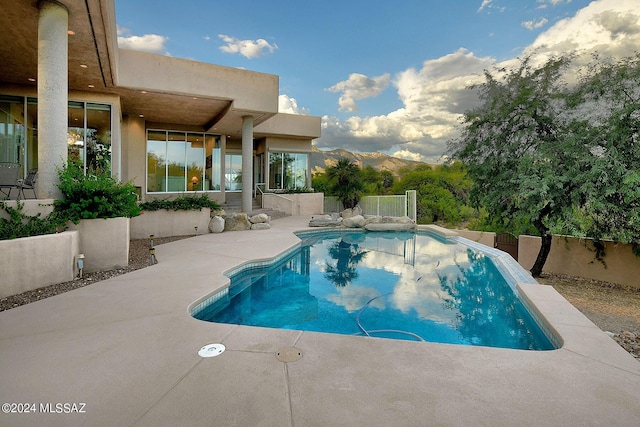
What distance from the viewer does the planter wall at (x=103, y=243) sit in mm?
5277

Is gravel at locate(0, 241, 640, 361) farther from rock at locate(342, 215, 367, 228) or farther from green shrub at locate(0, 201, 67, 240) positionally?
rock at locate(342, 215, 367, 228)

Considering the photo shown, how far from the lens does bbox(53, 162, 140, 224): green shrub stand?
5141 mm

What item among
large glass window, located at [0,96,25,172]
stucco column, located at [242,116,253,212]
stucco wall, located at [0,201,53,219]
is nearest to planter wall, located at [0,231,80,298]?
stucco wall, located at [0,201,53,219]

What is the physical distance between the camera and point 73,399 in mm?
2080

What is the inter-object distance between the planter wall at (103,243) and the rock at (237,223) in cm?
503

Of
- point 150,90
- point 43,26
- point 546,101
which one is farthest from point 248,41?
point 546,101

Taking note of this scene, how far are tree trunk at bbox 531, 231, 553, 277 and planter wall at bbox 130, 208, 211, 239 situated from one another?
1092 centimetres

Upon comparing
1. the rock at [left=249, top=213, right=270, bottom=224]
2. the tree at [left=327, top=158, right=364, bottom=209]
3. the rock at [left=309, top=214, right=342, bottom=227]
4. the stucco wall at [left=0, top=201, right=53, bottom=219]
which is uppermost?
the tree at [left=327, top=158, right=364, bottom=209]

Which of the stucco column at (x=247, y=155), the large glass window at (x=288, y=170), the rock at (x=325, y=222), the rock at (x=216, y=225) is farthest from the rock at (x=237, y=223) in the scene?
the large glass window at (x=288, y=170)

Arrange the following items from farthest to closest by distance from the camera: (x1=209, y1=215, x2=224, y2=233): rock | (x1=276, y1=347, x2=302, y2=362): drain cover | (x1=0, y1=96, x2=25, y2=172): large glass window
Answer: (x1=209, y1=215, x2=224, y2=233): rock → (x1=0, y1=96, x2=25, y2=172): large glass window → (x1=276, y1=347, x2=302, y2=362): drain cover

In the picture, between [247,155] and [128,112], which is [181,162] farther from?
[247,155]

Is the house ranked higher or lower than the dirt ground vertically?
higher

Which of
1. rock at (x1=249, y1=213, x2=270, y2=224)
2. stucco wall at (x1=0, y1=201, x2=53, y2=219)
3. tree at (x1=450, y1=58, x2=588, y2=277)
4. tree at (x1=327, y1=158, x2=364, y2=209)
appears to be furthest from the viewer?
tree at (x1=327, y1=158, x2=364, y2=209)

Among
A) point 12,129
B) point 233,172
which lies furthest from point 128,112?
point 233,172
